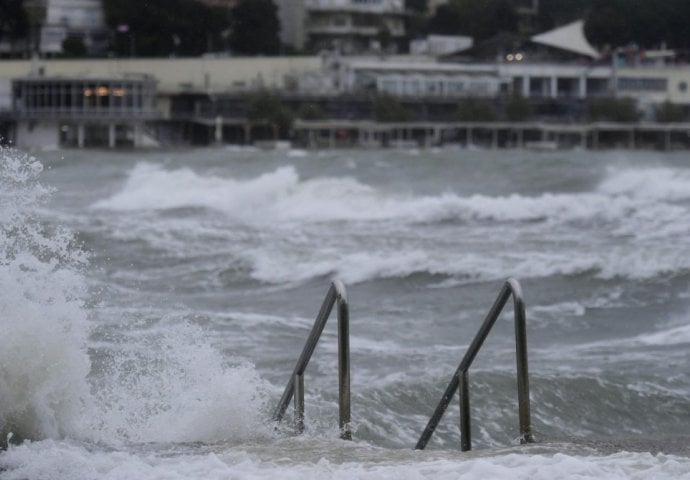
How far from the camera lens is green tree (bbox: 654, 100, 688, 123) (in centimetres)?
8419

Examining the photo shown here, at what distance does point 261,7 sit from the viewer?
9162 centimetres

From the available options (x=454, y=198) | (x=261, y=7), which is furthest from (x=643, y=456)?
(x=261, y=7)

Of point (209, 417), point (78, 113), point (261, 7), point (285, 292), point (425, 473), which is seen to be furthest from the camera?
point (261, 7)

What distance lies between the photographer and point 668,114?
84.2 meters

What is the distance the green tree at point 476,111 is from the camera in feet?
272

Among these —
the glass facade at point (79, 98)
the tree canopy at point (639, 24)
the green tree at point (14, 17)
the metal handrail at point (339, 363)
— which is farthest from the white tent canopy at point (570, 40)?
the metal handrail at point (339, 363)

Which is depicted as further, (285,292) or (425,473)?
(285,292)

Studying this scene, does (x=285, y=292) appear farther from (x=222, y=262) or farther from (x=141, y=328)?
(x=141, y=328)

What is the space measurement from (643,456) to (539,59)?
290ft

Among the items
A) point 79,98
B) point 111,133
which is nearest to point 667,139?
point 111,133

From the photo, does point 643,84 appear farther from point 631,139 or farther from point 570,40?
point 570,40

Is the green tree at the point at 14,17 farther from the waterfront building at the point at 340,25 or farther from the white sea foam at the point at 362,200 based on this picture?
the white sea foam at the point at 362,200

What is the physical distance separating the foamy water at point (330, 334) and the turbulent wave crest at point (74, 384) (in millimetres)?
12

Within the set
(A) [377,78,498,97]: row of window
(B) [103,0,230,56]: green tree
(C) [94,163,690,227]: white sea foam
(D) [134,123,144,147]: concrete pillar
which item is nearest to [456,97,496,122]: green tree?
(A) [377,78,498,97]: row of window
